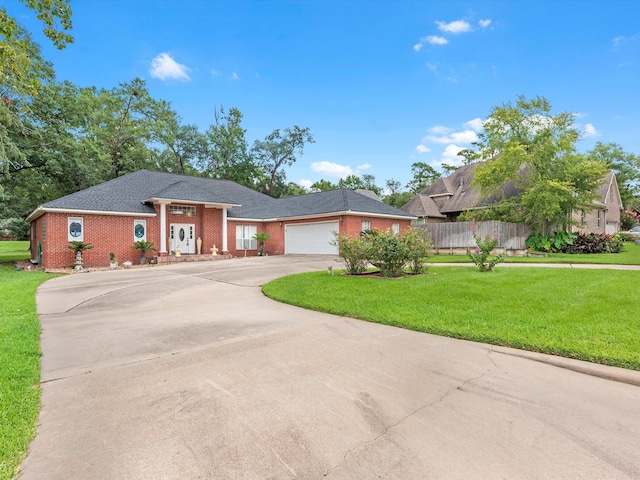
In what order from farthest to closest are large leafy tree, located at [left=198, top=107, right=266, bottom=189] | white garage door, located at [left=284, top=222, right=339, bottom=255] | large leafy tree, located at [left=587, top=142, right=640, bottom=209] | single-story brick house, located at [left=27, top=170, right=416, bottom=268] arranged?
large leafy tree, located at [left=198, top=107, right=266, bottom=189], large leafy tree, located at [left=587, top=142, right=640, bottom=209], white garage door, located at [left=284, top=222, right=339, bottom=255], single-story brick house, located at [left=27, top=170, right=416, bottom=268]

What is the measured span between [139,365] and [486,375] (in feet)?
13.0

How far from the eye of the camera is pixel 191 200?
18.8 meters

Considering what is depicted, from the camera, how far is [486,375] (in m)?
3.47

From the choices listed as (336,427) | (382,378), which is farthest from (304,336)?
(336,427)

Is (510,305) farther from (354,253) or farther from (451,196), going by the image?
(451,196)

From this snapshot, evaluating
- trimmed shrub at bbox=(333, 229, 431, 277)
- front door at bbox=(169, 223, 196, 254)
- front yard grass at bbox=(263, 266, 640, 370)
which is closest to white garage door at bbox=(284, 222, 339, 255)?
front door at bbox=(169, 223, 196, 254)

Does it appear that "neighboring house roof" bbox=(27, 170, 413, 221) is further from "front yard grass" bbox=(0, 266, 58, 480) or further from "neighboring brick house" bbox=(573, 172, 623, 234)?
"neighboring brick house" bbox=(573, 172, 623, 234)

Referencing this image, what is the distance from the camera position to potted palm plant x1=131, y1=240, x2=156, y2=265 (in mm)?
16969

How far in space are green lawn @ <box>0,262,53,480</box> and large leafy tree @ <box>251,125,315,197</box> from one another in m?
35.8

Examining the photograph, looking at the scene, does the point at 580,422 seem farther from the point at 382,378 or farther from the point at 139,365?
the point at 139,365

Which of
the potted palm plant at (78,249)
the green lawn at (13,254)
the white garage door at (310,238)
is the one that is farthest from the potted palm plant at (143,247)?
the green lawn at (13,254)

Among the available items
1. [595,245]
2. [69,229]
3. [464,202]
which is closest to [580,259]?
[595,245]

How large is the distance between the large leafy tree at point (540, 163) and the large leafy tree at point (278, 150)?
24.1m

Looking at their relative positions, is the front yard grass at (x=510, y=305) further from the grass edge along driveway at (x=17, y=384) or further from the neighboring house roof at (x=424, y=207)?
the neighboring house roof at (x=424, y=207)
